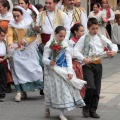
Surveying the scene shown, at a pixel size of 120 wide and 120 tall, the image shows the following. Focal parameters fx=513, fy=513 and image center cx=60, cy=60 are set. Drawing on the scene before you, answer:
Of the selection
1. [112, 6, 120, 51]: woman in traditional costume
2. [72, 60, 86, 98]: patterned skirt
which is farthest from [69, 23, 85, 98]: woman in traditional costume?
[112, 6, 120, 51]: woman in traditional costume

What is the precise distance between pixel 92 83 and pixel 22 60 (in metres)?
2.20

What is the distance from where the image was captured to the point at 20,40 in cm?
955

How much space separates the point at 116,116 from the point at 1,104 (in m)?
2.20

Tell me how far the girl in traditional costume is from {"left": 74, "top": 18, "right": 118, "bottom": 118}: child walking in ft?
5.83

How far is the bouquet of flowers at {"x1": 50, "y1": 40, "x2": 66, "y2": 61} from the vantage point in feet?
25.2

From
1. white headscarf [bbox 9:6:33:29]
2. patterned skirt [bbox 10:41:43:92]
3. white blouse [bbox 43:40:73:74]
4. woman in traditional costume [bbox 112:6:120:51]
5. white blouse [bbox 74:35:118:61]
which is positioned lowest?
woman in traditional costume [bbox 112:6:120:51]

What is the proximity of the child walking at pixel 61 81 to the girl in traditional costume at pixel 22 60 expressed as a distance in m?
1.70

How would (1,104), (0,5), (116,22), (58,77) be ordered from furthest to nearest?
1. (116,22)
2. (0,5)
3. (1,104)
4. (58,77)

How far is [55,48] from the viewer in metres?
7.65

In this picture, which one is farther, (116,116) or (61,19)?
(61,19)

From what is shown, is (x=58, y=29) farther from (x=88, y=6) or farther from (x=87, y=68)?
(x=88, y=6)

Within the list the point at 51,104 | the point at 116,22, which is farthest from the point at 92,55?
the point at 116,22

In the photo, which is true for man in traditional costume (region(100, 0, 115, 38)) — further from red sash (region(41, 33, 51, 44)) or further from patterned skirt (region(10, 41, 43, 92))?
patterned skirt (region(10, 41, 43, 92))

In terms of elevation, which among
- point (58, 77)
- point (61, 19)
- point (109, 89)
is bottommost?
point (109, 89)
